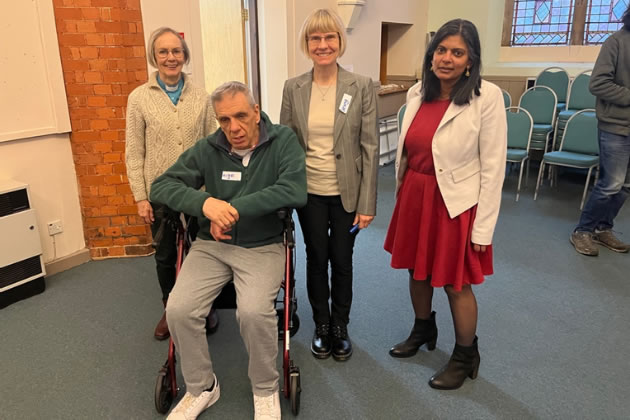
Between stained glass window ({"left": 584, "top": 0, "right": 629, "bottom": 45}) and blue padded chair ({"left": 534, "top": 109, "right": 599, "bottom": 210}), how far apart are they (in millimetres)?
2071

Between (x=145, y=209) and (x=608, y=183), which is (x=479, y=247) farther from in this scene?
(x=608, y=183)

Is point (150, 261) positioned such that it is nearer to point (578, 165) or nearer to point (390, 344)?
point (390, 344)

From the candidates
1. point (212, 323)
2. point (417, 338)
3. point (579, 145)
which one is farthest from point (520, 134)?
point (212, 323)

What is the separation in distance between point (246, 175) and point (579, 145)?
3831 millimetres

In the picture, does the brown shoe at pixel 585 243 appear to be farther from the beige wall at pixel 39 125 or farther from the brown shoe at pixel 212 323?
the beige wall at pixel 39 125

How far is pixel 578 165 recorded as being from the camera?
4.41 meters

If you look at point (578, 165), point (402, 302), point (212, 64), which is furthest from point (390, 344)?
point (212, 64)

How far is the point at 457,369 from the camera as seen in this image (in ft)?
7.00

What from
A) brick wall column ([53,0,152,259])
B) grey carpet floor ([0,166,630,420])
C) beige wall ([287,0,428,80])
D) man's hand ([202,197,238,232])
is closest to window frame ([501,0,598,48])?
beige wall ([287,0,428,80])

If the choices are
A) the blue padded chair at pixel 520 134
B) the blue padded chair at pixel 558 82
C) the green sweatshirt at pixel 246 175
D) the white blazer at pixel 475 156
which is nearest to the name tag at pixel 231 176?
the green sweatshirt at pixel 246 175

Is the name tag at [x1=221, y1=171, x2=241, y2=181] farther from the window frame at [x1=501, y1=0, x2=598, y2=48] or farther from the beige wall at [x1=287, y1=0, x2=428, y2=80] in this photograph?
the window frame at [x1=501, y1=0, x2=598, y2=48]

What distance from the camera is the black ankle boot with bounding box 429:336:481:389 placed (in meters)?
2.12

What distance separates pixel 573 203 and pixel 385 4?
3.20m

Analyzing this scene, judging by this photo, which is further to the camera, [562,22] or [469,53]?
[562,22]
